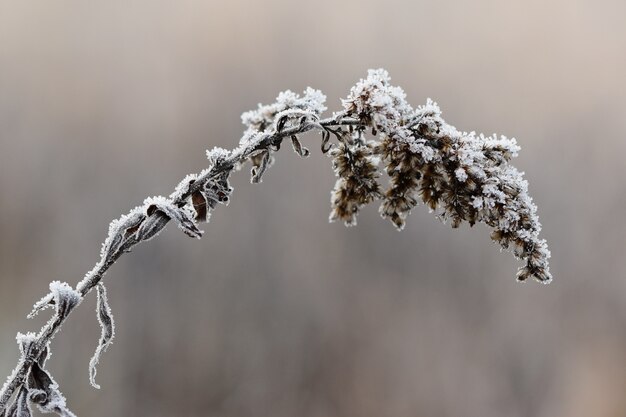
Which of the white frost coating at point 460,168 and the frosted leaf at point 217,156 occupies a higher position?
the white frost coating at point 460,168

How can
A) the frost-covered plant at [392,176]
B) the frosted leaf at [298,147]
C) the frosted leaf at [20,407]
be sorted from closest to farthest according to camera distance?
the frosted leaf at [20,407]
the frost-covered plant at [392,176]
the frosted leaf at [298,147]

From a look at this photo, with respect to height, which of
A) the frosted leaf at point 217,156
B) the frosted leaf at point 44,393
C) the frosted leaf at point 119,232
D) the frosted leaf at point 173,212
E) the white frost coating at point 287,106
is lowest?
the frosted leaf at point 44,393

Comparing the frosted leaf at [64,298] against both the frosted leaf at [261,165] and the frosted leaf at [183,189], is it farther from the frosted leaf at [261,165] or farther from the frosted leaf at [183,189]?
the frosted leaf at [261,165]

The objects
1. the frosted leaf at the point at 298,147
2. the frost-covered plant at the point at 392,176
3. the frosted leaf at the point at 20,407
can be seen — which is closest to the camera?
the frosted leaf at the point at 20,407

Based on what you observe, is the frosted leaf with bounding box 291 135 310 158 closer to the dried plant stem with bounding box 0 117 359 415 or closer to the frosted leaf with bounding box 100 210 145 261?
the dried plant stem with bounding box 0 117 359 415

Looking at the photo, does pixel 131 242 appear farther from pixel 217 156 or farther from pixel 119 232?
pixel 217 156

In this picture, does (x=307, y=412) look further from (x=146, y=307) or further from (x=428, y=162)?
(x=428, y=162)

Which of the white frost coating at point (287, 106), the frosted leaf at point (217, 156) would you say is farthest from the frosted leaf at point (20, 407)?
the white frost coating at point (287, 106)

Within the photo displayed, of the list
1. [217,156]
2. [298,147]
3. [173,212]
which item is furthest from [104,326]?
[298,147]
